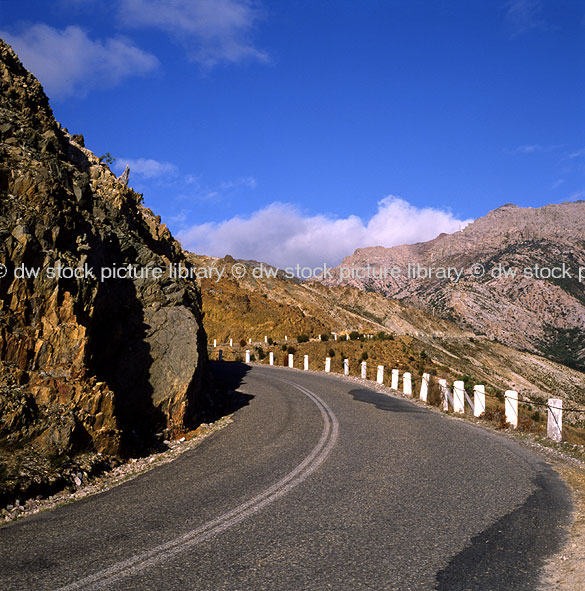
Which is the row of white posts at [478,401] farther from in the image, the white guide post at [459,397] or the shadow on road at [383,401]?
the shadow on road at [383,401]

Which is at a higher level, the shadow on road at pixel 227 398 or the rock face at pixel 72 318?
the rock face at pixel 72 318

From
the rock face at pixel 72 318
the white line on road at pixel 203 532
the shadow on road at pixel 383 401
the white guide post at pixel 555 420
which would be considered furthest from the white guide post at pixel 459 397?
the rock face at pixel 72 318

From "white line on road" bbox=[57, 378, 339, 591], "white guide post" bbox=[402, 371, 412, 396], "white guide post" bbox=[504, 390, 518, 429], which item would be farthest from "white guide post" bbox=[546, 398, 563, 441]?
"white guide post" bbox=[402, 371, 412, 396]

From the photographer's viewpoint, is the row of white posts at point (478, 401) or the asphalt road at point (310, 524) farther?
the row of white posts at point (478, 401)

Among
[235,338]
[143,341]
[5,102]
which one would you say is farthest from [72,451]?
[235,338]

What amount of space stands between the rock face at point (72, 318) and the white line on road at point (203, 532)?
3.30 m

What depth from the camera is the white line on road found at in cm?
400

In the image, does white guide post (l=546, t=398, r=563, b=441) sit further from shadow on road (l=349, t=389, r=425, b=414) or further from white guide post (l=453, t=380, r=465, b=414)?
shadow on road (l=349, t=389, r=425, b=414)

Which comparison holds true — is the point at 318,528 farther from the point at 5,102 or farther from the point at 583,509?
the point at 5,102

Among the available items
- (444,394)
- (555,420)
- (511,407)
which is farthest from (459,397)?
(555,420)

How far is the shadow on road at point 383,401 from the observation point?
48.1 ft

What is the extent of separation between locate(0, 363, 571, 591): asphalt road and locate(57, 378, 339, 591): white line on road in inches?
0.7

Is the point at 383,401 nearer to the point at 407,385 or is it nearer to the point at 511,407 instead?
the point at 407,385

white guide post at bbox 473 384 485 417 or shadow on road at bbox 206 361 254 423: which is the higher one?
white guide post at bbox 473 384 485 417
